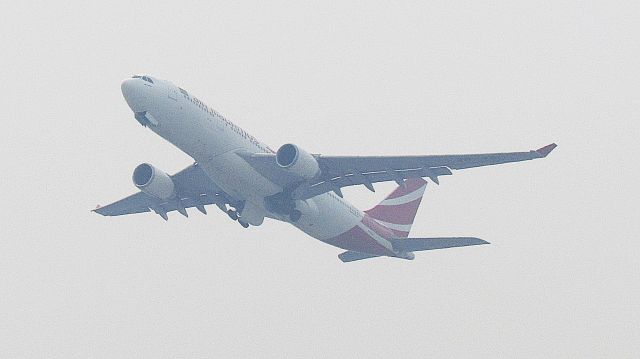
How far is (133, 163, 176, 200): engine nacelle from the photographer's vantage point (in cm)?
4422

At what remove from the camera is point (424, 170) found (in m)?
41.7

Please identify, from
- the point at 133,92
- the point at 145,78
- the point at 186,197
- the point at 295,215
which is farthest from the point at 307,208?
the point at 133,92

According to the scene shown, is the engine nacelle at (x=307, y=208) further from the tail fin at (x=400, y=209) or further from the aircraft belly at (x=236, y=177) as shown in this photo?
the tail fin at (x=400, y=209)

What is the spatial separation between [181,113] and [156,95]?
4.04ft

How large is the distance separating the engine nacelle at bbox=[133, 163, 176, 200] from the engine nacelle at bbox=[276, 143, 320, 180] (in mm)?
6749

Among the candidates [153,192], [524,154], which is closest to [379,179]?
[524,154]

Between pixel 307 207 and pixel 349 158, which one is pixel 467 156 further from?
pixel 307 207

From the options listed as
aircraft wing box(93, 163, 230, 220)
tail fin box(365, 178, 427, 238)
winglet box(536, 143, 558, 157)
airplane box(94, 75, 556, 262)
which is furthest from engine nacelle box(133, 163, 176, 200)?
winglet box(536, 143, 558, 157)

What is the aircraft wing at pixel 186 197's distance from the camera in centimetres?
4581

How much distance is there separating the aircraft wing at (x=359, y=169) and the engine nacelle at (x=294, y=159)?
2.92 feet

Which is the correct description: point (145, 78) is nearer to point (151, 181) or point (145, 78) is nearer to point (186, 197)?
point (151, 181)

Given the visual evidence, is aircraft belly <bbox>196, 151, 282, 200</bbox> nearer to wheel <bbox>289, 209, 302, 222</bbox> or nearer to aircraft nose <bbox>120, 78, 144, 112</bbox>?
wheel <bbox>289, 209, 302, 222</bbox>

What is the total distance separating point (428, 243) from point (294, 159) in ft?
34.4

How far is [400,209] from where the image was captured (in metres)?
54.1
